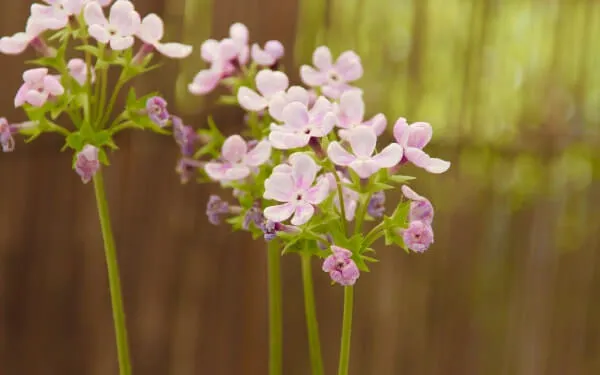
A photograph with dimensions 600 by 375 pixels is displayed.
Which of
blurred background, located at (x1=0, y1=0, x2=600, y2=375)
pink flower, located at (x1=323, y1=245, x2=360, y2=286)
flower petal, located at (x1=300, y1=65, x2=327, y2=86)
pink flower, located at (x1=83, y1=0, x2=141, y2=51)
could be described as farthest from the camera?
blurred background, located at (x1=0, y1=0, x2=600, y2=375)

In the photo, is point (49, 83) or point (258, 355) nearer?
point (49, 83)

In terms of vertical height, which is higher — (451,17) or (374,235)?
(451,17)

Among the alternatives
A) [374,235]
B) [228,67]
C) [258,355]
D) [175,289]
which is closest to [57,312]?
[175,289]

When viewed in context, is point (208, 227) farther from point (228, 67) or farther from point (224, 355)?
point (228, 67)

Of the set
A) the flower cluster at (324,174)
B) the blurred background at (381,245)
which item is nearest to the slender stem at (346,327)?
the flower cluster at (324,174)

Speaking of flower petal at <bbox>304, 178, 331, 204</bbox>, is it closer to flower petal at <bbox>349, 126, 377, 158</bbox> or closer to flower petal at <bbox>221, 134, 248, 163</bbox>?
flower petal at <bbox>349, 126, 377, 158</bbox>

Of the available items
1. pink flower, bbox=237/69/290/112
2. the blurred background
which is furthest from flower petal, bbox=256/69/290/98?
the blurred background
